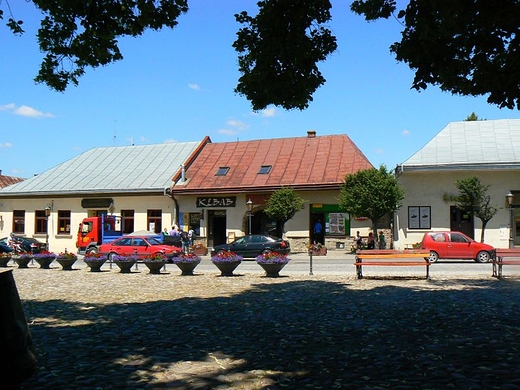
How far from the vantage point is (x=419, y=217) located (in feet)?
102

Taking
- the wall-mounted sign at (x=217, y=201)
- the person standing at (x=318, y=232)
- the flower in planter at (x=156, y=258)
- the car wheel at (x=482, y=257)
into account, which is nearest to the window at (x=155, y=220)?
the wall-mounted sign at (x=217, y=201)

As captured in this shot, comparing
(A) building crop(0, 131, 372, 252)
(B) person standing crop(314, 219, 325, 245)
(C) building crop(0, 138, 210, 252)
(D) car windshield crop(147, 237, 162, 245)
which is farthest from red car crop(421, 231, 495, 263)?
(C) building crop(0, 138, 210, 252)

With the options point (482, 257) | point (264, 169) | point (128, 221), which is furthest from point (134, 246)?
point (482, 257)

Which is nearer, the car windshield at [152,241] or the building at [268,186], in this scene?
the car windshield at [152,241]

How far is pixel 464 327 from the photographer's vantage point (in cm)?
790

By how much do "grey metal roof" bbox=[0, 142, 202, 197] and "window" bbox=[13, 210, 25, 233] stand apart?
1.57 m

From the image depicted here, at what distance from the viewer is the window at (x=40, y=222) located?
126 feet

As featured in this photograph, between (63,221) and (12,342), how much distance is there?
36.2 meters

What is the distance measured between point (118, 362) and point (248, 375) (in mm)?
1640

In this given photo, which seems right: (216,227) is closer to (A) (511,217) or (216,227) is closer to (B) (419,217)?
(B) (419,217)

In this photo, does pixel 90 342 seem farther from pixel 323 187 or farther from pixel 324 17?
pixel 323 187

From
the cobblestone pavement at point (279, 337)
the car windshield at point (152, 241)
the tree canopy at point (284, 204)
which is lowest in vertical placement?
the cobblestone pavement at point (279, 337)

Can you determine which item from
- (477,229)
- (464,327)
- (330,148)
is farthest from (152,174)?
(464,327)

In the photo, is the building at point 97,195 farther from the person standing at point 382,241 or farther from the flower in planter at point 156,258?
the flower in planter at point 156,258
